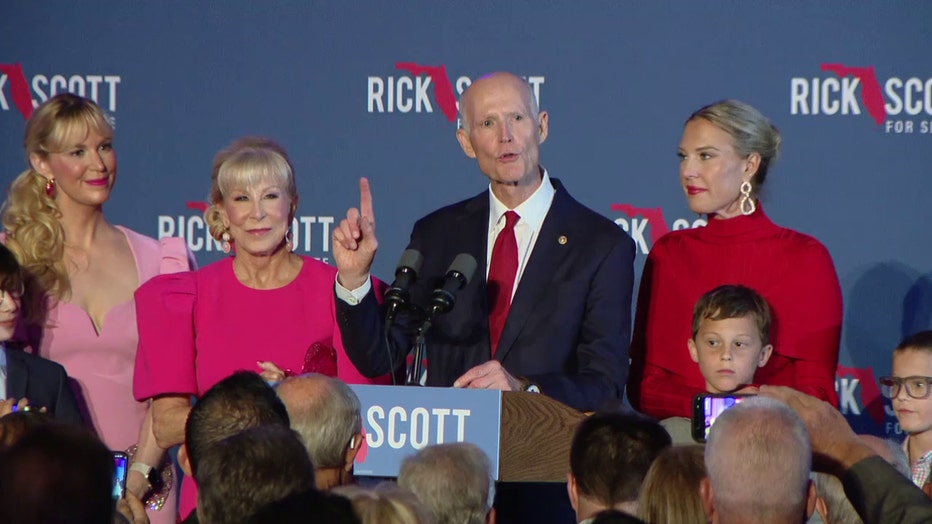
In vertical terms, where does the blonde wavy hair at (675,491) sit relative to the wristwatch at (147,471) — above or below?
above

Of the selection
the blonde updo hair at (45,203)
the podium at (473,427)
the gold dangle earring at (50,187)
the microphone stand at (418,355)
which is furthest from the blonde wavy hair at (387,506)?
the gold dangle earring at (50,187)

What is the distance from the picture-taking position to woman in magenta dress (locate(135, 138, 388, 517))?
4426 millimetres

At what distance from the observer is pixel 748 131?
15.0 feet

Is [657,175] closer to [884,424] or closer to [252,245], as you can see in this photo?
[884,424]

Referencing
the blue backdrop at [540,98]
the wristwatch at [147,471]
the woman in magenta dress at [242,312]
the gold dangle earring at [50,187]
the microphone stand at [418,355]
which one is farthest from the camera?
the blue backdrop at [540,98]

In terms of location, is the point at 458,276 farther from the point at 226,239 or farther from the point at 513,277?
the point at 226,239

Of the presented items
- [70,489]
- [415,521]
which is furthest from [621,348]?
[70,489]

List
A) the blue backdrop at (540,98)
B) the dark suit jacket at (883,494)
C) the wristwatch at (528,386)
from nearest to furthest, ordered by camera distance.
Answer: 1. the dark suit jacket at (883,494)
2. the wristwatch at (528,386)
3. the blue backdrop at (540,98)

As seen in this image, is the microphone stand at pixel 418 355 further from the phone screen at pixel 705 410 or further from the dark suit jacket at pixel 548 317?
the phone screen at pixel 705 410

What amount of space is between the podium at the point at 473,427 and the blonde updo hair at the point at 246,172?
105 centimetres

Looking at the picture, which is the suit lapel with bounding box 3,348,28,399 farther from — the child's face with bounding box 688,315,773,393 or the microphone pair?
the child's face with bounding box 688,315,773,393

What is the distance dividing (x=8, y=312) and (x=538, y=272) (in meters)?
1.55

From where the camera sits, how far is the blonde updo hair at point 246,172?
175 inches

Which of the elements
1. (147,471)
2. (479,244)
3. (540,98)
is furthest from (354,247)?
(540,98)
